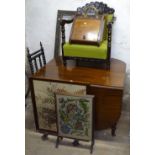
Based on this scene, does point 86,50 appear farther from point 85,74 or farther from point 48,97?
point 48,97

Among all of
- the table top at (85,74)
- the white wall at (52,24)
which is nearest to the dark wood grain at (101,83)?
the table top at (85,74)

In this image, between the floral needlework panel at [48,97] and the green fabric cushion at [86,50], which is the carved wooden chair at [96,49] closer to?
the green fabric cushion at [86,50]

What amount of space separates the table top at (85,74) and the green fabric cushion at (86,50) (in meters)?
0.16

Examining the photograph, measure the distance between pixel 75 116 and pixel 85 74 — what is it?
1.39ft

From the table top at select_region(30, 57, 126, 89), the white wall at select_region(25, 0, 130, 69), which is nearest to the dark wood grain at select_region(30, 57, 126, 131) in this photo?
the table top at select_region(30, 57, 126, 89)

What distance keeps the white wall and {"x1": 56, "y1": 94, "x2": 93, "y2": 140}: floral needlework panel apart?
890mm

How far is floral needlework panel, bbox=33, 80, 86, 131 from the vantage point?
2199 mm

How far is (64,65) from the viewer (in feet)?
8.46

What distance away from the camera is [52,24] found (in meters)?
2.98

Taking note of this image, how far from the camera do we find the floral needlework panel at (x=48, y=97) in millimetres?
2199

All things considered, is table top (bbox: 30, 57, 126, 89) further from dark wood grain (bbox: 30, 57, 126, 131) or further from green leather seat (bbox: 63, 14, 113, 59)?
green leather seat (bbox: 63, 14, 113, 59)

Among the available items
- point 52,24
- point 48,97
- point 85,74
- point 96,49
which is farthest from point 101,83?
point 52,24
